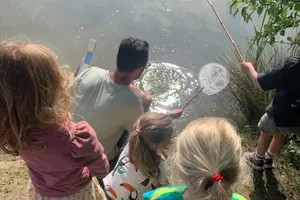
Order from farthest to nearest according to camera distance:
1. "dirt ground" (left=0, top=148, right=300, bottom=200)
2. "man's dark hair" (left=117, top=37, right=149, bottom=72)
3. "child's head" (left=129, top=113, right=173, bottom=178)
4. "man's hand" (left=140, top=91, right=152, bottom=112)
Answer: "dirt ground" (left=0, top=148, right=300, bottom=200)
"man's hand" (left=140, top=91, right=152, bottom=112)
"man's dark hair" (left=117, top=37, right=149, bottom=72)
"child's head" (left=129, top=113, right=173, bottom=178)

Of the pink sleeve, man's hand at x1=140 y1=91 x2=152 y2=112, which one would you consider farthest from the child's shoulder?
man's hand at x1=140 y1=91 x2=152 y2=112

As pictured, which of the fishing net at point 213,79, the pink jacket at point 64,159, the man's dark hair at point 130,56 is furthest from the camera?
the fishing net at point 213,79

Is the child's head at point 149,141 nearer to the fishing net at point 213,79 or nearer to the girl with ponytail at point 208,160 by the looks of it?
the girl with ponytail at point 208,160

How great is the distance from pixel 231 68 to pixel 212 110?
554 millimetres

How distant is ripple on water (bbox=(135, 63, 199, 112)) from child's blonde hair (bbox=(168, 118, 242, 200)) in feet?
8.29

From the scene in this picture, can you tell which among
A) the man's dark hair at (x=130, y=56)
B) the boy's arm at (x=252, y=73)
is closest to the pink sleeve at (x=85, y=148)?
the man's dark hair at (x=130, y=56)

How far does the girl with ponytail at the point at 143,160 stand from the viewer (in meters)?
1.89

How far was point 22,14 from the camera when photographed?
5.14m

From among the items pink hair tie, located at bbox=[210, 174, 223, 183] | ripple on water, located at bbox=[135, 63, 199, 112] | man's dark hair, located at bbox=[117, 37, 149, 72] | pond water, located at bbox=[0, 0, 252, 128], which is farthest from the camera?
pond water, located at bbox=[0, 0, 252, 128]

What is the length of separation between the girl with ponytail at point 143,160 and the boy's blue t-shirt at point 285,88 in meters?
0.83

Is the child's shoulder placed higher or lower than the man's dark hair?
lower

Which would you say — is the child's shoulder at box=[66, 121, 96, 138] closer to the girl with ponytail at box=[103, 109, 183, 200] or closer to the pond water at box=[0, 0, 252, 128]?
the girl with ponytail at box=[103, 109, 183, 200]

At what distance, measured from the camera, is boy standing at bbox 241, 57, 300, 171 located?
89.4 inches

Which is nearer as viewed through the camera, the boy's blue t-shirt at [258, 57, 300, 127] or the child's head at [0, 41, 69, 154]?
the child's head at [0, 41, 69, 154]
